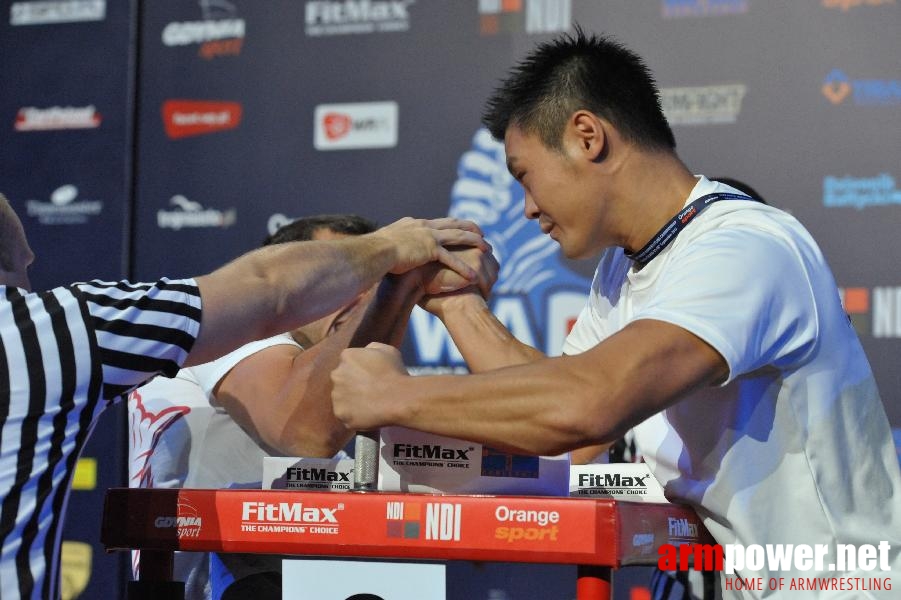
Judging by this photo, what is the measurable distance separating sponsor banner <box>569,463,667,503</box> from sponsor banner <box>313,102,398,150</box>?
7.82ft

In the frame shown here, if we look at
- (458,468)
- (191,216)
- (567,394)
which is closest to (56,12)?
(191,216)

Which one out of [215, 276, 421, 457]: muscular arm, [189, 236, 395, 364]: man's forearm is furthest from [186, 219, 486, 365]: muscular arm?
[215, 276, 421, 457]: muscular arm

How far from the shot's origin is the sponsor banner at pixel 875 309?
3.43 metres

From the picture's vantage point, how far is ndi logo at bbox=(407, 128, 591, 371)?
3.73 m

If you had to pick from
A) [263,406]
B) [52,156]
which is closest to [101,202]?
[52,156]

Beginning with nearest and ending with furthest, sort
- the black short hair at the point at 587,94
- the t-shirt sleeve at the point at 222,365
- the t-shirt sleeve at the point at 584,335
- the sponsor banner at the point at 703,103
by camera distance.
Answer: the black short hair at the point at 587,94 < the t-shirt sleeve at the point at 584,335 < the t-shirt sleeve at the point at 222,365 < the sponsor banner at the point at 703,103

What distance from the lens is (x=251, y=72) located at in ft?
13.6

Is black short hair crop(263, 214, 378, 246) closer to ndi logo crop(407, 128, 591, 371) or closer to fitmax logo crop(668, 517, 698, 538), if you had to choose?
ndi logo crop(407, 128, 591, 371)

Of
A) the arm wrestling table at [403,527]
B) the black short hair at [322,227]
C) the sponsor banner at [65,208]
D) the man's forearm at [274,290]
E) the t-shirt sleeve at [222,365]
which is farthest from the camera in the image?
the sponsor banner at [65,208]

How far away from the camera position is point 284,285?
1.64 metres

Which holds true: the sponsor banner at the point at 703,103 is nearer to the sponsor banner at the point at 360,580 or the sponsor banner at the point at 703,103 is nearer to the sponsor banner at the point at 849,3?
the sponsor banner at the point at 849,3

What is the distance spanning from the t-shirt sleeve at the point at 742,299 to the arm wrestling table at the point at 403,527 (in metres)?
0.24

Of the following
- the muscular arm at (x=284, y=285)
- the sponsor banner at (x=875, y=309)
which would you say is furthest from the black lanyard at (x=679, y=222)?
the sponsor banner at (x=875, y=309)

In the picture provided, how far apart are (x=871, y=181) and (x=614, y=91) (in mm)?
1972
